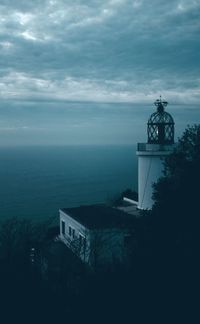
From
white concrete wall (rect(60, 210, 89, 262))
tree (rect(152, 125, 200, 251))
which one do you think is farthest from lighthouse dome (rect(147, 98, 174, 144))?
white concrete wall (rect(60, 210, 89, 262))

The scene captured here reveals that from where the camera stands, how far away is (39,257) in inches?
452

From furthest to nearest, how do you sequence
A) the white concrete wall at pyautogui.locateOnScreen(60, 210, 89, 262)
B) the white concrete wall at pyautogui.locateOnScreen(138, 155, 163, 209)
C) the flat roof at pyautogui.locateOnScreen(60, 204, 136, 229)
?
the white concrete wall at pyautogui.locateOnScreen(138, 155, 163, 209), the flat roof at pyautogui.locateOnScreen(60, 204, 136, 229), the white concrete wall at pyautogui.locateOnScreen(60, 210, 89, 262)

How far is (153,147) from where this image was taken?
20.5 m

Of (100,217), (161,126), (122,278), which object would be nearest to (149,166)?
(161,126)

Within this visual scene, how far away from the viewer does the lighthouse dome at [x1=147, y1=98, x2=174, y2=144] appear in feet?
69.1

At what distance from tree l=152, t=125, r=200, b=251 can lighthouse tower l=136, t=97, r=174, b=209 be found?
4.12 metres

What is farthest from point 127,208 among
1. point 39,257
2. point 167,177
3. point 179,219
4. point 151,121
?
point 39,257

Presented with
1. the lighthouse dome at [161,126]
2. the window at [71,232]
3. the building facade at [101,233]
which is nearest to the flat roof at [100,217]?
the building facade at [101,233]

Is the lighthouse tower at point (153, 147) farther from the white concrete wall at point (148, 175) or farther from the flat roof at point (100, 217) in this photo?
the flat roof at point (100, 217)

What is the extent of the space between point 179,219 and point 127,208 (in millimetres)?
11028

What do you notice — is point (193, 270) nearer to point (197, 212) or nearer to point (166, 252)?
→ point (166, 252)

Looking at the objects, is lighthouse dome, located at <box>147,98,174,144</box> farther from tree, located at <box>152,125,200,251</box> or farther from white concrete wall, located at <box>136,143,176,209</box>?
tree, located at <box>152,125,200,251</box>

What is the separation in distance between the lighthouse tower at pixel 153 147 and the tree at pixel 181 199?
4.12 meters

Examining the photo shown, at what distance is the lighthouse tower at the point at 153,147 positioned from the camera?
20.3 metres
